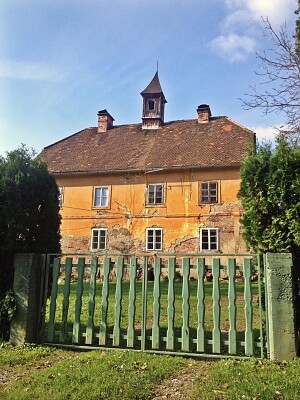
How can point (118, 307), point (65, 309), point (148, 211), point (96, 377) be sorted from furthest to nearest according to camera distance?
point (148, 211)
point (65, 309)
point (118, 307)
point (96, 377)

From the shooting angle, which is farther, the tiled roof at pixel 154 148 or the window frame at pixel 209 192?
the tiled roof at pixel 154 148

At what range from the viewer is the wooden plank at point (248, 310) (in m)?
5.03

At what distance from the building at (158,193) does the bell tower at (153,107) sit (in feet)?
7.24

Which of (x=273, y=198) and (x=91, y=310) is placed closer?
(x=273, y=198)

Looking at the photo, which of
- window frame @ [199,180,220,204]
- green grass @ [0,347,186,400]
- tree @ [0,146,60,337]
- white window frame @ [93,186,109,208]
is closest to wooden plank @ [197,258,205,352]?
green grass @ [0,347,186,400]

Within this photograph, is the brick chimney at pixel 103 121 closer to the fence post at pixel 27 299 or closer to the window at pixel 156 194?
the window at pixel 156 194

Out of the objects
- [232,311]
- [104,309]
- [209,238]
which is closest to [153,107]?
[209,238]

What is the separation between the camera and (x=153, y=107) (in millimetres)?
26594

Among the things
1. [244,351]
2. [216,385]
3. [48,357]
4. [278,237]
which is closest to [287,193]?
[278,237]

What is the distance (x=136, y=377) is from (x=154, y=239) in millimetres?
16765

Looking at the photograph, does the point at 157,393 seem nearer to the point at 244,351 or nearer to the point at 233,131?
the point at 244,351

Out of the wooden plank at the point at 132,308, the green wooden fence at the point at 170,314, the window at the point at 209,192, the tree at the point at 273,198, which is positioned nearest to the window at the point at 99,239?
the window at the point at 209,192

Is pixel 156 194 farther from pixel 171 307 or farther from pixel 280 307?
pixel 280 307

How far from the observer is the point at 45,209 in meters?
6.57
